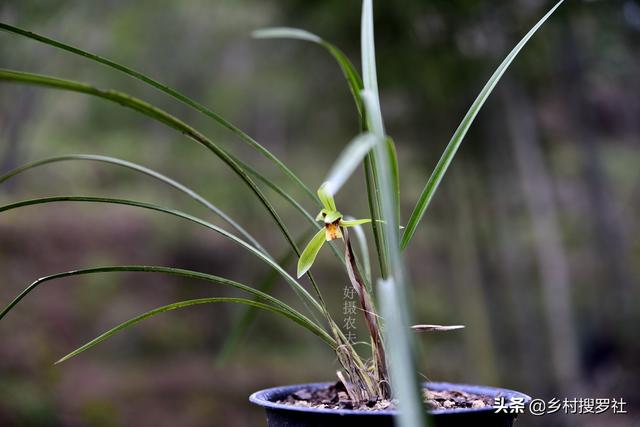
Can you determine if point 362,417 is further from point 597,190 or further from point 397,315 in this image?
point 597,190

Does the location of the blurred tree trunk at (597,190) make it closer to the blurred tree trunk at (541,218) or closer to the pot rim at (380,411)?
the blurred tree trunk at (541,218)

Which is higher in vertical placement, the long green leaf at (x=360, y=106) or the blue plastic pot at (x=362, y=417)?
the long green leaf at (x=360, y=106)

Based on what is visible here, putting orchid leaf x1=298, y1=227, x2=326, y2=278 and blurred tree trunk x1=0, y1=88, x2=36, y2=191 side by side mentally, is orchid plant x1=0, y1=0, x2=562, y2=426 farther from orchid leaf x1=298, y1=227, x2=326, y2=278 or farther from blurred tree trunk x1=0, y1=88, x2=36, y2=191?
blurred tree trunk x1=0, y1=88, x2=36, y2=191

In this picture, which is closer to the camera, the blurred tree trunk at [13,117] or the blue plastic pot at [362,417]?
the blue plastic pot at [362,417]

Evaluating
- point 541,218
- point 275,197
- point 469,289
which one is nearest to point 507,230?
point 541,218

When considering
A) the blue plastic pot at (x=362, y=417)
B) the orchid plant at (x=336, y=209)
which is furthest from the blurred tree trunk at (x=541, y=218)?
the blue plastic pot at (x=362, y=417)

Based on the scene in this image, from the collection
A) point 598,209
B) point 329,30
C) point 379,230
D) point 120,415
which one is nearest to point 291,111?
point 329,30
